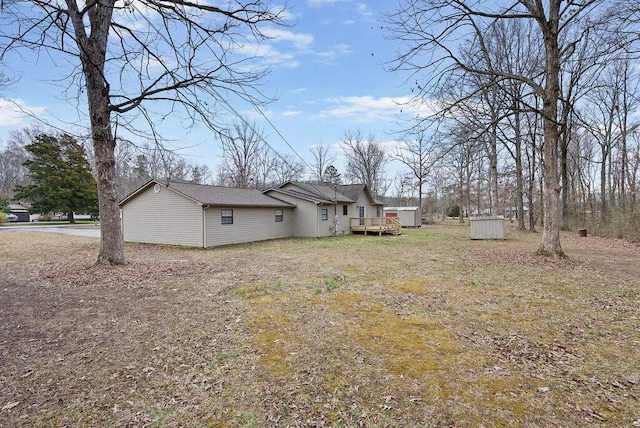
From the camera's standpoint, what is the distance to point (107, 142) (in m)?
8.48

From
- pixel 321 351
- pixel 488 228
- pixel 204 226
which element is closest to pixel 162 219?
pixel 204 226

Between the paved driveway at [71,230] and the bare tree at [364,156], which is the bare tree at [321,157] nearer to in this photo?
the bare tree at [364,156]

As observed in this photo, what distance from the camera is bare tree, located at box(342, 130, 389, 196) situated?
4134 cm

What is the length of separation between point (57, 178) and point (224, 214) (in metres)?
27.8

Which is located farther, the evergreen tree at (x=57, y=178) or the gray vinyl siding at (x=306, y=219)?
the evergreen tree at (x=57, y=178)

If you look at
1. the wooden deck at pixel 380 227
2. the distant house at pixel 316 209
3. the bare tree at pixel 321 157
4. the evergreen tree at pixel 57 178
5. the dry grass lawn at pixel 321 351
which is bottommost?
the dry grass lawn at pixel 321 351

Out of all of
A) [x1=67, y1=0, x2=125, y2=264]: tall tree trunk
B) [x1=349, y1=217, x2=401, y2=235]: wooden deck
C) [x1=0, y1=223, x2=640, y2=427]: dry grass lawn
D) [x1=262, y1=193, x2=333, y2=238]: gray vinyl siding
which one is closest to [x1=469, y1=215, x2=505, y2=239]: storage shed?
[x1=349, y1=217, x2=401, y2=235]: wooden deck

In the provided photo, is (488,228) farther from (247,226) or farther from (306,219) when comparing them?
(247,226)

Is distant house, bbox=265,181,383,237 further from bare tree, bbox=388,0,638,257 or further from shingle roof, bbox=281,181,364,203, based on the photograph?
bare tree, bbox=388,0,638,257

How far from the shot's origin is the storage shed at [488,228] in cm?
1650

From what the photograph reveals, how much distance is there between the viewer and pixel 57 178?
1280 inches

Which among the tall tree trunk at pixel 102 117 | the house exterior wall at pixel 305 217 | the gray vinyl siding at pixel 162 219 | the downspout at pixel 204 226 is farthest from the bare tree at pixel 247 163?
the tall tree trunk at pixel 102 117

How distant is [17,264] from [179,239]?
21.4 feet

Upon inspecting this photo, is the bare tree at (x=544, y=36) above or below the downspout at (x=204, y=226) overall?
above
